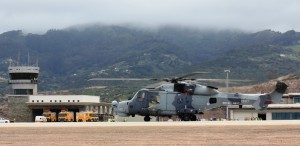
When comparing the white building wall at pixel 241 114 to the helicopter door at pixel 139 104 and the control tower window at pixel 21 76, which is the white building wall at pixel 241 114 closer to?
the helicopter door at pixel 139 104

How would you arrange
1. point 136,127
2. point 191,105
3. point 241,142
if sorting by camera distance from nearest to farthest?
point 241,142, point 136,127, point 191,105

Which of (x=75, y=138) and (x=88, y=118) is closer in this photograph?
(x=75, y=138)

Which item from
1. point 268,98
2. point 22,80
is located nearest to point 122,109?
point 268,98

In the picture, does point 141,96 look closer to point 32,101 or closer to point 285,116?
point 285,116

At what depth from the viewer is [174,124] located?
1864 inches

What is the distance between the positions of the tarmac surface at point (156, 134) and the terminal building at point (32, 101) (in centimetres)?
7459

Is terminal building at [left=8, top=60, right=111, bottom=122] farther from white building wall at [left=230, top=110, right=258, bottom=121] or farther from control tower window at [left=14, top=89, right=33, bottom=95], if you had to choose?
white building wall at [left=230, top=110, right=258, bottom=121]

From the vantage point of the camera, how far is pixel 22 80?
13862 cm

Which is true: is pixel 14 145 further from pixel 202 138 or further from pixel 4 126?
pixel 202 138

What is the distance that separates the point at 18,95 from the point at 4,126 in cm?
8301

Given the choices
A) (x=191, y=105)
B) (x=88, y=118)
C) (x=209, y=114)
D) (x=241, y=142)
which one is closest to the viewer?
(x=241, y=142)

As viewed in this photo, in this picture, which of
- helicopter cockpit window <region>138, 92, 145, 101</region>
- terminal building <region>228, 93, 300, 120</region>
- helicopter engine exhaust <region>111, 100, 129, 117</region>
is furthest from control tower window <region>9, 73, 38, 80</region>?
helicopter cockpit window <region>138, 92, 145, 101</region>

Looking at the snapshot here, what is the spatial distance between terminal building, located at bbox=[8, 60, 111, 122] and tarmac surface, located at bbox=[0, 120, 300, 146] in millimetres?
74587

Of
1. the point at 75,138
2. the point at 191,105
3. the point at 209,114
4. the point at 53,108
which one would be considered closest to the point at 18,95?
the point at 53,108
